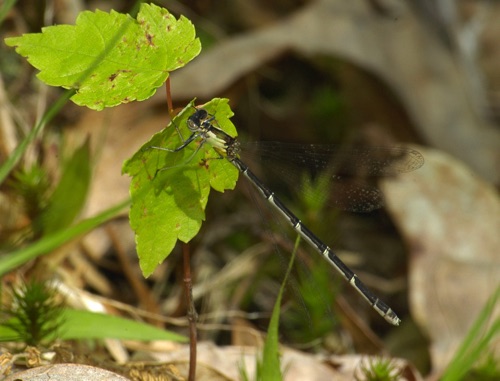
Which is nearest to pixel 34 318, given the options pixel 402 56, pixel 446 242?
pixel 446 242

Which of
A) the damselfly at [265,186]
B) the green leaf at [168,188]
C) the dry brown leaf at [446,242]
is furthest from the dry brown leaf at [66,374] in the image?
the dry brown leaf at [446,242]

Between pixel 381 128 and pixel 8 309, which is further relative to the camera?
pixel 381 128

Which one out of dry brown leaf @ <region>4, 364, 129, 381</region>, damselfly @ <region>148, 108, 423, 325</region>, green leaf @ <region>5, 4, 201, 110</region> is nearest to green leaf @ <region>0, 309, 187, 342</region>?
dry brown leaf @ <region>4, 364, 129, 381</region>

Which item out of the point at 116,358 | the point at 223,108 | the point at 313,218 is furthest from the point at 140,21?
the point at 313,218

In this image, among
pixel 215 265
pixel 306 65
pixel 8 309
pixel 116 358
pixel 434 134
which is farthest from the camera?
pixel 306 65

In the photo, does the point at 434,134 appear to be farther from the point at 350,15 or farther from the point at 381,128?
the point at 350,15

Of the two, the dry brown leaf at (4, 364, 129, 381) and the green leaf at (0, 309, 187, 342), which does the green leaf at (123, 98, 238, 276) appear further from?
the green leaf at (0, 309, 187, 342)

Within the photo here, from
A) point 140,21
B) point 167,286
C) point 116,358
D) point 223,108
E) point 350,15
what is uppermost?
point 140,21
